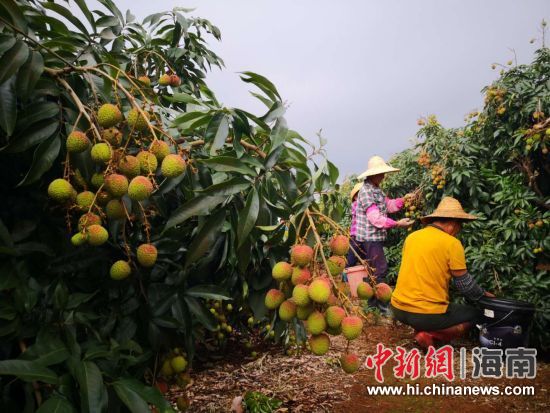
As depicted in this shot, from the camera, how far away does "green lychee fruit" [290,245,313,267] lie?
96cm

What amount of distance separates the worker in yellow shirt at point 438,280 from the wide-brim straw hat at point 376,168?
844 mm

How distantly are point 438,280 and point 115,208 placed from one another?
105 inches

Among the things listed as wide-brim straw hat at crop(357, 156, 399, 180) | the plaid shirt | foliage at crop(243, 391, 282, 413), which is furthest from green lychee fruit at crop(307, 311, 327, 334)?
the plaid shirt

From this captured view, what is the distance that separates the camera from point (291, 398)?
8.24 ft

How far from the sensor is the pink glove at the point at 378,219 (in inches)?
159

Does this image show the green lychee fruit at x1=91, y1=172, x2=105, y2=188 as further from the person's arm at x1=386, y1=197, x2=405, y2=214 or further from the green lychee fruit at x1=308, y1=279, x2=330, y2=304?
the person's arm at x1=386, y1=197, x2=405, y2=214

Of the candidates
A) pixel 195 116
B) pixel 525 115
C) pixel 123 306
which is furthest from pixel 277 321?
pixel 525 115

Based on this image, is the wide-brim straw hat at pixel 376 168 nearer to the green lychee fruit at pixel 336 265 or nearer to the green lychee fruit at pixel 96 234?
the green lychee fruit at pixel 336 265

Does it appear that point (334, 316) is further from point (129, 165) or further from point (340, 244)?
point (129, 165)

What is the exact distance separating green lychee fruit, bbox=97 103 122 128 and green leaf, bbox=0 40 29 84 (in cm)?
16

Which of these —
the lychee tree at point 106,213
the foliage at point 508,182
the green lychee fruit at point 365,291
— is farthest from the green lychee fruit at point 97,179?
the foliage at point 508,182

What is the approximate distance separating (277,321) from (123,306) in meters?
0.48

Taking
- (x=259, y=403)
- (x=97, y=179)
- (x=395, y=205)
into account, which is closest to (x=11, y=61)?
(x=97, y=179)

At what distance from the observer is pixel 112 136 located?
968 millimetres
